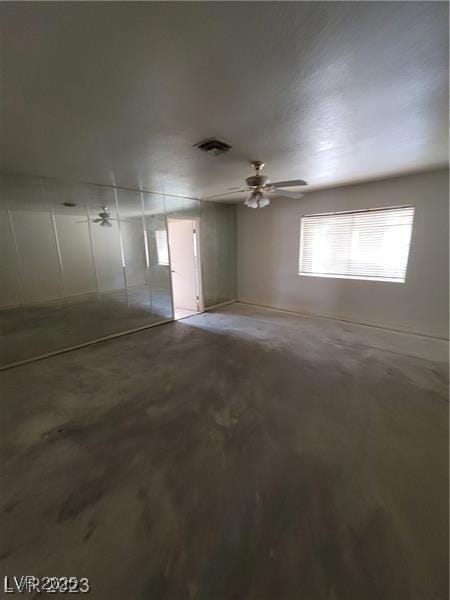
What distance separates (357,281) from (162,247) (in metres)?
3.66

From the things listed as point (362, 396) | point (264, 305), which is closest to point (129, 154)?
point (362, 396)

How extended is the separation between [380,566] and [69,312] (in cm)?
409

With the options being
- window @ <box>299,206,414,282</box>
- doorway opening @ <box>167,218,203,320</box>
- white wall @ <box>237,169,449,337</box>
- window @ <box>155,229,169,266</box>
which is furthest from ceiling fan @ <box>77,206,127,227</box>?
window @ <box>299,206,414,282</box>

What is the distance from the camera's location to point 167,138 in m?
2.12

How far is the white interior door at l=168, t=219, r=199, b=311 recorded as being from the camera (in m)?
5.41

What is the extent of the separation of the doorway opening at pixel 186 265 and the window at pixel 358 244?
226 centimetres

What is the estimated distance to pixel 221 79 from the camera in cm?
141

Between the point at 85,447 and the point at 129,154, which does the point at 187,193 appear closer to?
the point at 129,154

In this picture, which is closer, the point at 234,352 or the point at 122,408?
the point at 122,408

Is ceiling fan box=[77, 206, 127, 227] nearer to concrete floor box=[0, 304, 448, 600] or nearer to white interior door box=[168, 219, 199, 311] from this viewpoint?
white interior door box=[168, 219, 199, 311]

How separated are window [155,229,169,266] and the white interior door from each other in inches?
24.0

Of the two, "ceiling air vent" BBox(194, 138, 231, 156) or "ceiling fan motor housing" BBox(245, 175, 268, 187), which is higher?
"ceiling air vent" BBox(194, 138, 231, 156)

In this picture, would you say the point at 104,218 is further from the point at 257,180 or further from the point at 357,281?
the point at 357,281

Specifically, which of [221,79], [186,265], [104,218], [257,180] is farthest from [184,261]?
[221,79]
